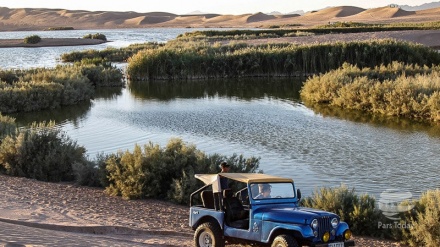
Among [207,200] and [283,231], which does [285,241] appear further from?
[207,200]

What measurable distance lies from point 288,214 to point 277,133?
45.0 feet

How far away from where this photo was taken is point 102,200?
13.8 meters

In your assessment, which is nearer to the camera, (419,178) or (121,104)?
(419,178)

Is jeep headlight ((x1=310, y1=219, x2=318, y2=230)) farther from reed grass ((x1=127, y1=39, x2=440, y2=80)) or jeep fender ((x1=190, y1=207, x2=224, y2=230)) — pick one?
reed grass ((x1=127, y1=39, x2=440, y2=80))

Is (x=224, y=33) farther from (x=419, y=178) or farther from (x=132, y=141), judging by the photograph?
(x=419, y=178)

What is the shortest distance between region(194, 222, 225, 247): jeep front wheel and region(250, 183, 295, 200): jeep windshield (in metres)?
0.80

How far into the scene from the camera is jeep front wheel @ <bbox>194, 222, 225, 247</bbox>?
9496 millimetres

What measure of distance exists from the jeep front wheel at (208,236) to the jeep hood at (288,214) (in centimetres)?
72

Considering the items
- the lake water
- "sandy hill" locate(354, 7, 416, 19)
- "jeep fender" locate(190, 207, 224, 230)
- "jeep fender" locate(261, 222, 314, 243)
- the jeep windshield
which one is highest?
"sandy hill" locate(354, 7, 416, 19)

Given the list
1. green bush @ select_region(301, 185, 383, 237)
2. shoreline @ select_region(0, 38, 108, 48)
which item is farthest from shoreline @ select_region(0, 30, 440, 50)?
green bush @ select_region(301, 185, 383, 237)

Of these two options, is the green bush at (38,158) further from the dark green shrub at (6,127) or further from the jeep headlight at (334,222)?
the jeep headlight at (334,222)

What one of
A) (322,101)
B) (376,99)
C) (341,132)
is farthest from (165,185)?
(322,101)

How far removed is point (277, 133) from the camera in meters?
22.4

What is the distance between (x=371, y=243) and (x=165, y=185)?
17.9 ft
